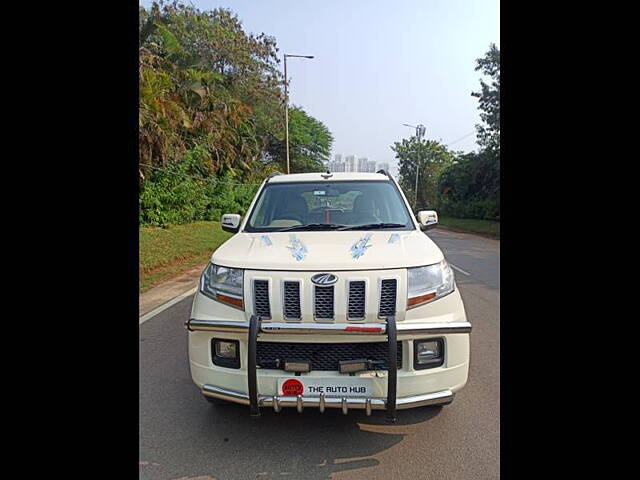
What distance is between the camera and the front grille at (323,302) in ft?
8.87

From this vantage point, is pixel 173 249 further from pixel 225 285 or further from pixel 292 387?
pixel 292 387

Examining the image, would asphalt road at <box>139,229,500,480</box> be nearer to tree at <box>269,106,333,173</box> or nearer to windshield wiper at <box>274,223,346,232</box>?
windshield wiper at <box>274,223,346,232</box>

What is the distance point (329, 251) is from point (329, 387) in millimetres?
855

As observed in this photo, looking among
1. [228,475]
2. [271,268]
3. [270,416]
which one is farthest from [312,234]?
[228,475]

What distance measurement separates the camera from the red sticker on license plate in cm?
267

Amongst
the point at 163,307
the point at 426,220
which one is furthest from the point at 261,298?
the point at 163,307

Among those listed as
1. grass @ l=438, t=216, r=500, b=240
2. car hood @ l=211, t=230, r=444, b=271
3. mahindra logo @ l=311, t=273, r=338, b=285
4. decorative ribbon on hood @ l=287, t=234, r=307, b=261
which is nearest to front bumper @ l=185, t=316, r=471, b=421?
mahindra logo @ l=311, t=273, r=338, b=285

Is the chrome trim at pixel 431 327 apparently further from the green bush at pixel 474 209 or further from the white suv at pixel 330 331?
the green bush at pixel 474 209

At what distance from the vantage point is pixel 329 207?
Result: 4.18m

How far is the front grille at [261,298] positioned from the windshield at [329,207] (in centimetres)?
112

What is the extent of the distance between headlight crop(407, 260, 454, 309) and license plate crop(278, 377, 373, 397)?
536mm

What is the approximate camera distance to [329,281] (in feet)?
8.93

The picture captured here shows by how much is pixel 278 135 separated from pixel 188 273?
3049 centimetres

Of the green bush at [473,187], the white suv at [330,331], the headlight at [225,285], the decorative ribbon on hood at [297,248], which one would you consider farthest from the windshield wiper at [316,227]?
the green bush at [473,187]
